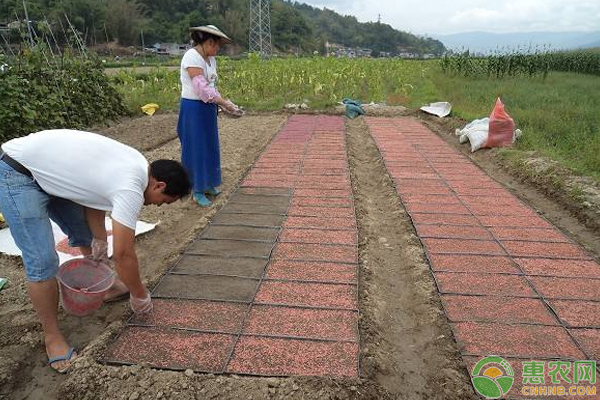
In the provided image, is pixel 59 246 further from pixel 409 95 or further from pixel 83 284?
pixel 409 95

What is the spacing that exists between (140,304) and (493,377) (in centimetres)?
170

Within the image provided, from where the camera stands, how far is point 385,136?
267 inches

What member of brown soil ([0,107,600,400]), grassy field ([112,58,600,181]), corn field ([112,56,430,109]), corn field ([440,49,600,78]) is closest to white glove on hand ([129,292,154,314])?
brown soil ([0,107,600,400])

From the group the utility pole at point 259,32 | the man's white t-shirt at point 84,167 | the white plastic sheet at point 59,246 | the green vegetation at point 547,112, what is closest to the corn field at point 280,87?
the green vegetation at point 547,112

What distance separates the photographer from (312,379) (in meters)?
1.88

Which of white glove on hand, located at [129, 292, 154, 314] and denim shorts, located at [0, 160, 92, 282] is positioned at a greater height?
denim shorts, located at [0, 160, 92, 282]

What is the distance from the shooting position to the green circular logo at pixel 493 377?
1906 mm

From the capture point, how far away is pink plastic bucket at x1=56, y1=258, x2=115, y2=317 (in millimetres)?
2068

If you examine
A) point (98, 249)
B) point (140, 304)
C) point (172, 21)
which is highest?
point (172, 21)

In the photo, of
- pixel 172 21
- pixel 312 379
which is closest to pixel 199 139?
pixel 312 379

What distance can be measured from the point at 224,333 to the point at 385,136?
5.14 metres

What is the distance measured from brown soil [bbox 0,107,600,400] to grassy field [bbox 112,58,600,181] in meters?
3.26

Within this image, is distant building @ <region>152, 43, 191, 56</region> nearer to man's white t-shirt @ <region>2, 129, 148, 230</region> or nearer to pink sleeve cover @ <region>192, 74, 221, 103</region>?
pink sleeve cover @ <region>192, 74, 221, 103</region>

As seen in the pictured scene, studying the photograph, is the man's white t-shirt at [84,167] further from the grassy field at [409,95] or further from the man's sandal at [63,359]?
the grassy field at [409,95]
